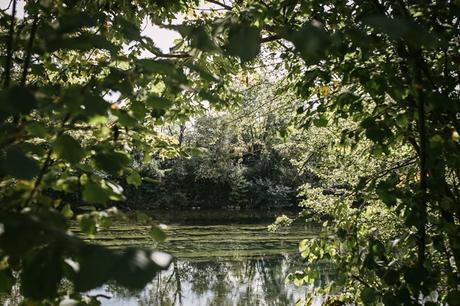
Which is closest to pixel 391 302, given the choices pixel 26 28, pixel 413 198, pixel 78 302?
pixel 413 198

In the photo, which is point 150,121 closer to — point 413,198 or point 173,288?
point 413,198

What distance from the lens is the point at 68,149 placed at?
907 mm

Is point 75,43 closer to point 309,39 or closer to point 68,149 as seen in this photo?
point 68,149

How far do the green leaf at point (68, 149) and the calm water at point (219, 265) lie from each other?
510 cm

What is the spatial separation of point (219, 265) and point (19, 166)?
11616 millimetres

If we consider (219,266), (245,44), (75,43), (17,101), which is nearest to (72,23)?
(75,43)

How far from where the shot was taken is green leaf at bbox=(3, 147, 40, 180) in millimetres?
628

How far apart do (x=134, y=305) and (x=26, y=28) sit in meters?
7.67

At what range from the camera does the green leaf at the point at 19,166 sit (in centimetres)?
63

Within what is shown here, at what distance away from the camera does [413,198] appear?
1.49m

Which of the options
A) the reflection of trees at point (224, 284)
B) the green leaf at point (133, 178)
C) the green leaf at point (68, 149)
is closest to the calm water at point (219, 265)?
the reflection of trees at point (224, 284)

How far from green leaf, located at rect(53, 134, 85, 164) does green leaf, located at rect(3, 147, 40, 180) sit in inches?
9.1

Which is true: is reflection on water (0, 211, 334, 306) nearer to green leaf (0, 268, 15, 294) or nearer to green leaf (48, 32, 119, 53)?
green leaf (0, 268, 15, 294)

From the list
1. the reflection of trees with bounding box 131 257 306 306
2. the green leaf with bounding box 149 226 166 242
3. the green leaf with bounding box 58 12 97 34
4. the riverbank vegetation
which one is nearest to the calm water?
the reflection of trees with bounding box 131 257 306 306
